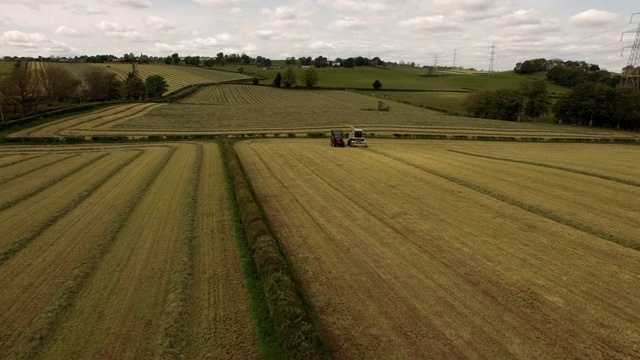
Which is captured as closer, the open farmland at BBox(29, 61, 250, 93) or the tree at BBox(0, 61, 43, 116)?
the tree at BBox(0, 61, 43, 116)

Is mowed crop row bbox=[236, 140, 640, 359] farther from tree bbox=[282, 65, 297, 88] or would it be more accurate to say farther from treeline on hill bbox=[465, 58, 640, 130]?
tree bbox=[282, 65, 297, 88]

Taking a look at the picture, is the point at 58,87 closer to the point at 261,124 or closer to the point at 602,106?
the point at 261,124

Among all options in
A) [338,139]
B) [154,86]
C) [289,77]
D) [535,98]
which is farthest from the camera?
[289,77]

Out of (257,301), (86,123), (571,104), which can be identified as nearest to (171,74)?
(86,123)

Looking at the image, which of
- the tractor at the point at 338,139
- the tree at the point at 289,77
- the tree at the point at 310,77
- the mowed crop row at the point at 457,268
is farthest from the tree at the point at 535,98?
the tree at the point at 289,77

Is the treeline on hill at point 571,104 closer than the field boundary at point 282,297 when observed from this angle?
No

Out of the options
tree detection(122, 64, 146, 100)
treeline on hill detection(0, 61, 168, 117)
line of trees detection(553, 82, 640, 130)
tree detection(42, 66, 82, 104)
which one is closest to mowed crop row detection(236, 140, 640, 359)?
treeline on hill detection(0, 61, 168, 117)

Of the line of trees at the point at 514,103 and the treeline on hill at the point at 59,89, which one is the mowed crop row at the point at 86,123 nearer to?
the treeline on hill at the point at 59,89

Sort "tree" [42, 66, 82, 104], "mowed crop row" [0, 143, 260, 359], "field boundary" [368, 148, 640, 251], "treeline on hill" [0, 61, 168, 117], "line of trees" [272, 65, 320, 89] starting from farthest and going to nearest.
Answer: "line of trees" [272, 65, 320, 89], "tree" [42, 66, 82, 104], "treeline on hill" [0, 61, 168, 117], "field boundary" [368, 148, 640, 251], "mowed crop row" [0, 143, 260, 359]
